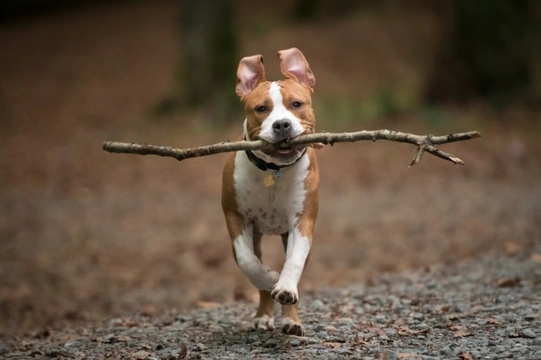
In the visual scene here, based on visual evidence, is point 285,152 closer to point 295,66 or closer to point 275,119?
point 275,119

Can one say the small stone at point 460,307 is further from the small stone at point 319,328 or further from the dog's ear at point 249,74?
the dog's ear at point 249,74

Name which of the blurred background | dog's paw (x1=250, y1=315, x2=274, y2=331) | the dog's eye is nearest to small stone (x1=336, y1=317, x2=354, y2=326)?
dog's paw (x1=250, y1=315, x2=274, y2=331)

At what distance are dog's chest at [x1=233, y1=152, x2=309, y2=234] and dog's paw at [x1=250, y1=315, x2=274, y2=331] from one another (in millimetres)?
880

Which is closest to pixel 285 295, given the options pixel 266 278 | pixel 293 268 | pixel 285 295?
pixel 285 295

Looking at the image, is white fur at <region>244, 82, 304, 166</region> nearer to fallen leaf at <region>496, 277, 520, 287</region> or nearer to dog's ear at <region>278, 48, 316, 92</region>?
dog's ear at <region>278, 48, 316, 92</region>

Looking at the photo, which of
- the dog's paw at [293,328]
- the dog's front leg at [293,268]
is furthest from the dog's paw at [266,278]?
the dog's paw at [293,328]

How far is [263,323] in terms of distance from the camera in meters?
6.19

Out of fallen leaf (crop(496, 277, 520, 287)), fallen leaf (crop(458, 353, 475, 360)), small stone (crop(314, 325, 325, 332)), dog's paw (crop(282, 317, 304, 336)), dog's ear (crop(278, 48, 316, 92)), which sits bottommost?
fallen leaf (crop(458, 353, 475, 360))

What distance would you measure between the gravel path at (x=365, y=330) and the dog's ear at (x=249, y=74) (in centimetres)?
182

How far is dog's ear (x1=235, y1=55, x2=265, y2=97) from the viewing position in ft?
19.4

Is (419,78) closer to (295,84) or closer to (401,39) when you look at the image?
(401,39)

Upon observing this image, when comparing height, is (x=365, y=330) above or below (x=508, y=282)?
below

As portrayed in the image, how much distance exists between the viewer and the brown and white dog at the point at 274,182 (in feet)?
17.8

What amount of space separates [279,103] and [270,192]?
648mm
